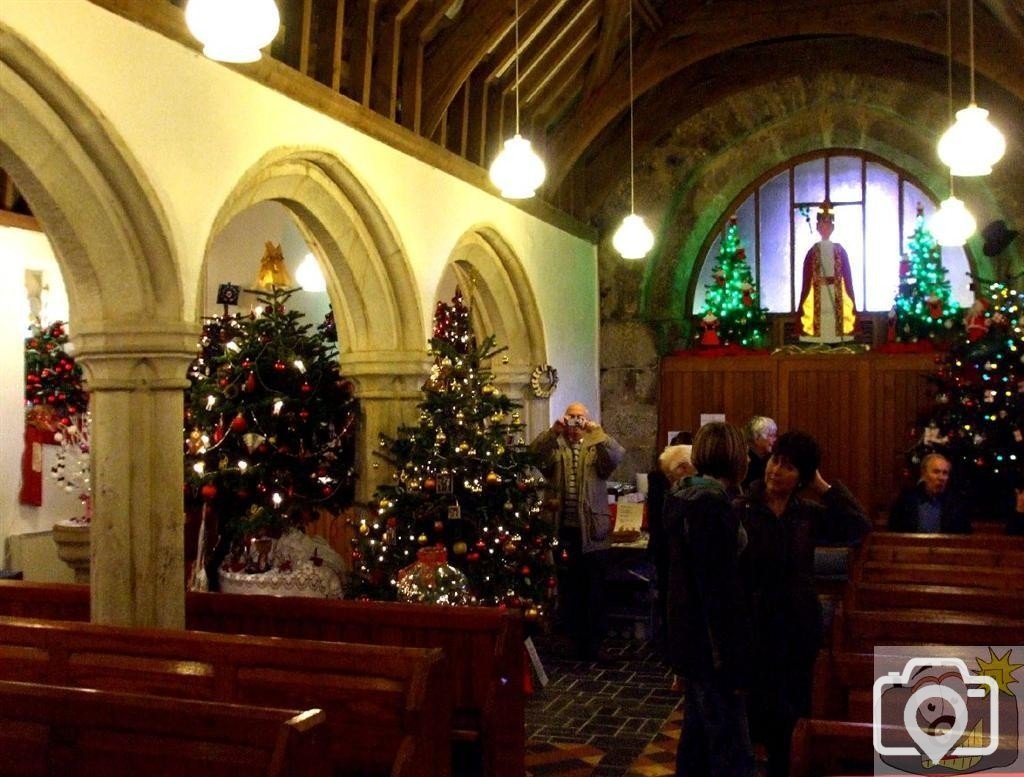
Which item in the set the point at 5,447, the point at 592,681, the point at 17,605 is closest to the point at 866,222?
the point at 592,681

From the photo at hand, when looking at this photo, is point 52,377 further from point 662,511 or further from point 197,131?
point 662,511

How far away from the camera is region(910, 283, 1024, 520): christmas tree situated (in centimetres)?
939

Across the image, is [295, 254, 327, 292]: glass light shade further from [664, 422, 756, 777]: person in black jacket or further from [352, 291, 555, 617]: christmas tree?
[664, 422, 756, 777]: person in black jacket

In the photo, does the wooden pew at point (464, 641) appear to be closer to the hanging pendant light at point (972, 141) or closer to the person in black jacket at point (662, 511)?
the person in black jacket at point (662, 511)

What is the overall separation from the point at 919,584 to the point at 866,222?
694cm

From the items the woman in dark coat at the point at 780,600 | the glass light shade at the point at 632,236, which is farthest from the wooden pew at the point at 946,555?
the glass light shade at the point at 632,236

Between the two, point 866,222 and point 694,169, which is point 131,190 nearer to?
point 694,169

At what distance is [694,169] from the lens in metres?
12.1

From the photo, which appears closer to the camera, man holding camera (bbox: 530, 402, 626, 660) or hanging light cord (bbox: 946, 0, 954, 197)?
man holding camera (bbox: 530, 402, 626, 660)

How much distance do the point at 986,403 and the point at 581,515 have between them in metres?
3.57

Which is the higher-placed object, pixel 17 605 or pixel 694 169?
pixel 694 169

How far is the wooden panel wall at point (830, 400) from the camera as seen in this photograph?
11.7 m

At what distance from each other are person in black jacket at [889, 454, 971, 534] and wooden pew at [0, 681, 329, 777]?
4.95 meters

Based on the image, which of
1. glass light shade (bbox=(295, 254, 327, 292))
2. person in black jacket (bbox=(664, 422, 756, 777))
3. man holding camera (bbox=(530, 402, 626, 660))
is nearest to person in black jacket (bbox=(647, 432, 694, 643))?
person in black jacket (bbox=(664, 422, 756, 777))
